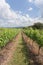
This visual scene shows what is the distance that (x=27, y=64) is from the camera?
1285 centimetres

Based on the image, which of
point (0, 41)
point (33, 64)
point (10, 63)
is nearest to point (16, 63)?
point (10, 63)

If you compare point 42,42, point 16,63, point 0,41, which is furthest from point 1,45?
point 16,63

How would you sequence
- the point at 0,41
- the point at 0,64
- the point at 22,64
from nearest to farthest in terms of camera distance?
the point at 0,64
the point at 22,64
the point at 0,41

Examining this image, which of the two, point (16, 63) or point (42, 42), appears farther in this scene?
point (42, 42)

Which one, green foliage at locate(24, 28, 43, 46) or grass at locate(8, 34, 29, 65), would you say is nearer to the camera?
grass at locate(8, 34, 29, 65)

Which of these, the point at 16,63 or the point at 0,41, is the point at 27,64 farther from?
the point at 0,41

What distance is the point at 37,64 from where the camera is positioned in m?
12.4

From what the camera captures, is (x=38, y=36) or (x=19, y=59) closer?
(x=19, y=59)

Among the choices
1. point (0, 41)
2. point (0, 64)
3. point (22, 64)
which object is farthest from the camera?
point (0, 41)

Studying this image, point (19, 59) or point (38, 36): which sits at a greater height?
point (38, 36)

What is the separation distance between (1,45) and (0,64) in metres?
11.2

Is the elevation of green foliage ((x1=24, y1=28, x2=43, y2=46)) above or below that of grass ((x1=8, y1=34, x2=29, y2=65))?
above

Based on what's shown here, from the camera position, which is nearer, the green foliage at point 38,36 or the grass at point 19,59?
the grass at point 19,59

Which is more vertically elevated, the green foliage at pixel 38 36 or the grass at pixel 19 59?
the green foliage at pixel 38 36
